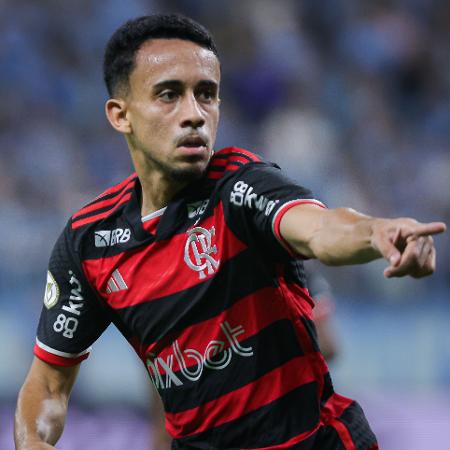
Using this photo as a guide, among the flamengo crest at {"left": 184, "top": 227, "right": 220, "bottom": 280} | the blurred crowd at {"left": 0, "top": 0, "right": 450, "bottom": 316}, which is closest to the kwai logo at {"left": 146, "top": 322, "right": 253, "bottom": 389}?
the flamengo crest at {"left": 184, "top": 227, "right": 220, "bottom": 280}

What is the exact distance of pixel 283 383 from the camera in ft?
9.69

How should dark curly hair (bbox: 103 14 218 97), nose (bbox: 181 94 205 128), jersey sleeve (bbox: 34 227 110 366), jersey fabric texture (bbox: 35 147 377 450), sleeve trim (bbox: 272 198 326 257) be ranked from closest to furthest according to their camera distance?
sleeve trim (bbox: 272 198 326 257) < jersey fabric texture (bbox: 35 147 377 450) < nose (bbox: 181 94 205 128) < dark curly hair (bbox: 103 14 218 97) < jersey sleeve (bbox: 34 227 110 366)

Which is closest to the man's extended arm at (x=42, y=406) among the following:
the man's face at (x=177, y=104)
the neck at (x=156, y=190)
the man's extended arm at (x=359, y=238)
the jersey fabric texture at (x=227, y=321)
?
the jersey fabric texture at (x=227, y=321)

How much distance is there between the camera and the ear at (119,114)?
3344 mm

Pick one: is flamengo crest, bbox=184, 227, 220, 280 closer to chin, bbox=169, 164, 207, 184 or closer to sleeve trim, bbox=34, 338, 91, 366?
chin, bbox=169, 164, 207, 184

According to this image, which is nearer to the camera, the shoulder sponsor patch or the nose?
the nose

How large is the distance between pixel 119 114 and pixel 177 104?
333 millimetres

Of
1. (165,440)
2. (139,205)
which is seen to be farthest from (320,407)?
(165,440)

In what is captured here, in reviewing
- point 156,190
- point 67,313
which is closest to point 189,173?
point 156,190

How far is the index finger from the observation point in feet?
6.99

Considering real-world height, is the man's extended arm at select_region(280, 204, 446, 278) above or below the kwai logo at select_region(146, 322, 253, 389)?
above

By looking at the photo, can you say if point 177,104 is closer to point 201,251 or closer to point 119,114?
point 119,114

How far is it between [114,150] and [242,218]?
6.06m

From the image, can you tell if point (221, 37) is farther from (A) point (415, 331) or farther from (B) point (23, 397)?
(B) point (23, 397)
